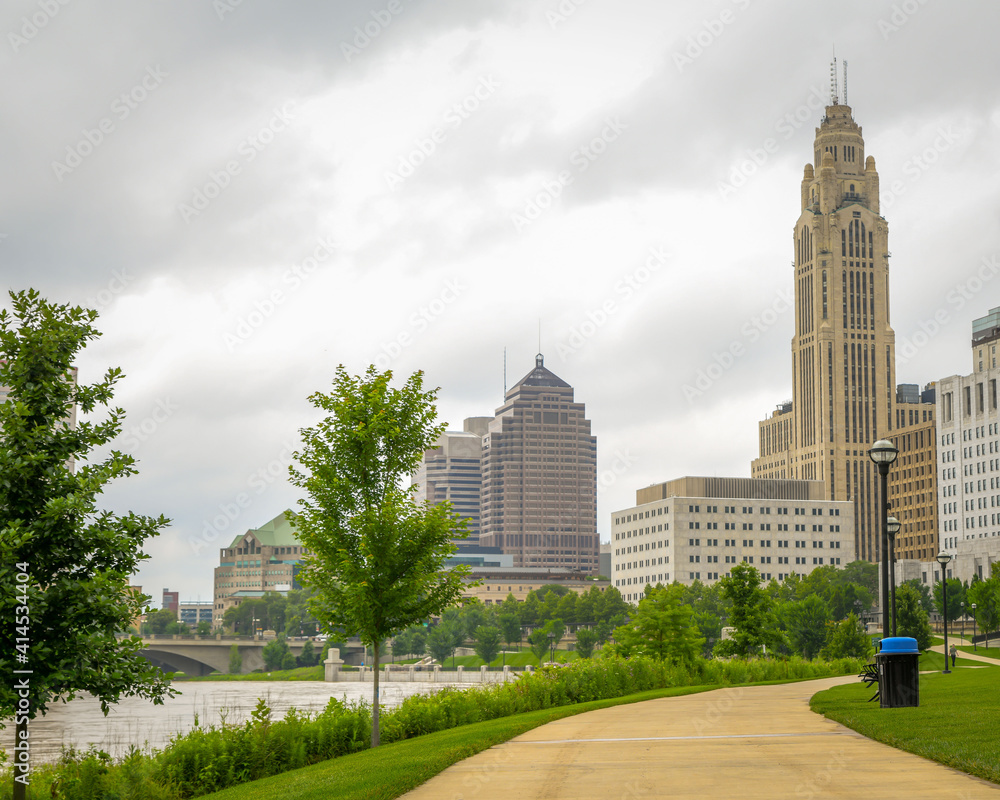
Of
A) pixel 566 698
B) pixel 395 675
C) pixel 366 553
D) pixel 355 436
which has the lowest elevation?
pixel 395 675

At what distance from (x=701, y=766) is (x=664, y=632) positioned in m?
33.5

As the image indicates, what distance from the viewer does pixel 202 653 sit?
540ft

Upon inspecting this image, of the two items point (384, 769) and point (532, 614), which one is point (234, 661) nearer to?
point (532, 614)

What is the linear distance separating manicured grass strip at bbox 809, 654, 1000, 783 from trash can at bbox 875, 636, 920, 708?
315mm

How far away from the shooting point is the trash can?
23.0m

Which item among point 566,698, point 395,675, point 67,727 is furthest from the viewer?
point 395,675

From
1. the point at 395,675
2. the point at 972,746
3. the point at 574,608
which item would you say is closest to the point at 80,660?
the point at 972,746

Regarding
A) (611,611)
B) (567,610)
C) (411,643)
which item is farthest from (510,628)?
(411,643)

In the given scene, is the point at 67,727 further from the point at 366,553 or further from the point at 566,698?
the point at 366,553

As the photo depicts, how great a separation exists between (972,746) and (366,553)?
13.7 m

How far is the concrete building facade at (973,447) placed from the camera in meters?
186

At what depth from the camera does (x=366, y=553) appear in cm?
2505

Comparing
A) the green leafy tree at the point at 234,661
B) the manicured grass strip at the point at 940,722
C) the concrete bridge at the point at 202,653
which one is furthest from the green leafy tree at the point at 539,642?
the manicured grass strip at the point at 940,722

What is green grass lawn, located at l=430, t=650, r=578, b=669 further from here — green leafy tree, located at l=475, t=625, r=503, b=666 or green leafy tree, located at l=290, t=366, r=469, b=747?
green leafy tree, located at l=290, t=366, r=469, b=747
